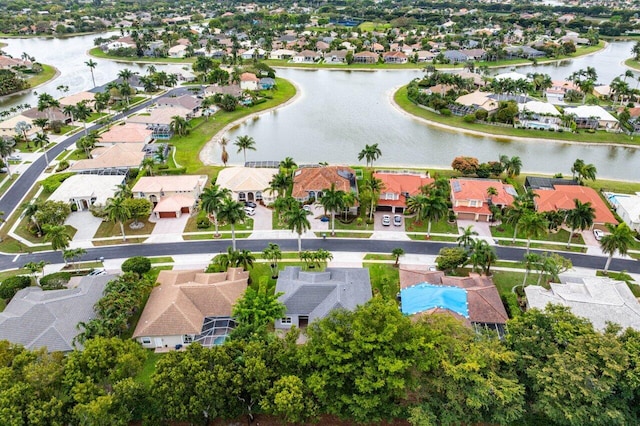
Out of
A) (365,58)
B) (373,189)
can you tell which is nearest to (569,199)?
(373,189)

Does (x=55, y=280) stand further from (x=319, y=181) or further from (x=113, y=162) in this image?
(x=319, y=181)

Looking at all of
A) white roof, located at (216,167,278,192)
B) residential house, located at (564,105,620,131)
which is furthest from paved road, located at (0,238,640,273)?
residential house, located at (564,105,620,131)

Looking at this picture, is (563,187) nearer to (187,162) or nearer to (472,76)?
(187,162)

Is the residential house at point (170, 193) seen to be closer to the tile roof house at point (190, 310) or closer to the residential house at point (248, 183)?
the residential house at point (248, 183)

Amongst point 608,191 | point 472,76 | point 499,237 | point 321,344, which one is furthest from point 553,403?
point 472,76

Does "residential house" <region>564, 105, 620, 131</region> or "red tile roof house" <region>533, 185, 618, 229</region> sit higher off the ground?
"residential house" <region>564, 105, 620, 131</region>

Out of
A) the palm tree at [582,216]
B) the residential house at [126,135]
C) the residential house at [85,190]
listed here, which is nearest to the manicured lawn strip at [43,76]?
the residential house at [126,135]

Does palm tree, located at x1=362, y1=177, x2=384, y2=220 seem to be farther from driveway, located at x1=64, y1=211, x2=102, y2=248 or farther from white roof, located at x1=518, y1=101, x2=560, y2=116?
white roof, located at x1=518, y1=101, x2=560, y2=116
